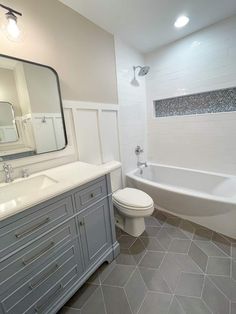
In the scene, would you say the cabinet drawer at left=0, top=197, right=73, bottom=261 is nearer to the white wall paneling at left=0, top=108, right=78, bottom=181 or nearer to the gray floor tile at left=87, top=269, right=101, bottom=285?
the white wall paneling at left=0, top=108, right=78, bottom=181

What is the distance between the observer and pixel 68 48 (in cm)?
150

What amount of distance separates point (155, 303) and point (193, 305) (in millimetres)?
268

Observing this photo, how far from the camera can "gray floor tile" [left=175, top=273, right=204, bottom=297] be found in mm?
1191

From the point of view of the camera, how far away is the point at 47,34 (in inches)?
53.1

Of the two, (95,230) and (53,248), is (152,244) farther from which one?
(53,248)

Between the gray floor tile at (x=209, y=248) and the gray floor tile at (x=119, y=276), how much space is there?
0.74m

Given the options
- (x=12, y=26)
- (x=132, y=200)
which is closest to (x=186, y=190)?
(x=132, y=200)

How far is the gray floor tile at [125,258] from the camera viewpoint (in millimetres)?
1492

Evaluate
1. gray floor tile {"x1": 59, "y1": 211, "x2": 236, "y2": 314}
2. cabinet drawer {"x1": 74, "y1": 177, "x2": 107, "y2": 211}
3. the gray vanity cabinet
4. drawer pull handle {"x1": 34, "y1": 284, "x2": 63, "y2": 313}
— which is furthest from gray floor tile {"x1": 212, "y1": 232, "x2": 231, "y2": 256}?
drawer pull handle {"x1": 34, "y1": 284, "x2": 63, "y2": 313}

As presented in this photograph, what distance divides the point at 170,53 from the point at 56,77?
5.77 feet

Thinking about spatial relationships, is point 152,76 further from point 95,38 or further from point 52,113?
point 52,113

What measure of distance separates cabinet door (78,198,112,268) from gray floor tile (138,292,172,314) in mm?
484

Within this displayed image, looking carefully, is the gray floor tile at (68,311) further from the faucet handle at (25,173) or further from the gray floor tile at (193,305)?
the faucet handle at (25,173)

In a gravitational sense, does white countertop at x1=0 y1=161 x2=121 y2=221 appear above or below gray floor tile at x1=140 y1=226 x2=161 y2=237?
above
